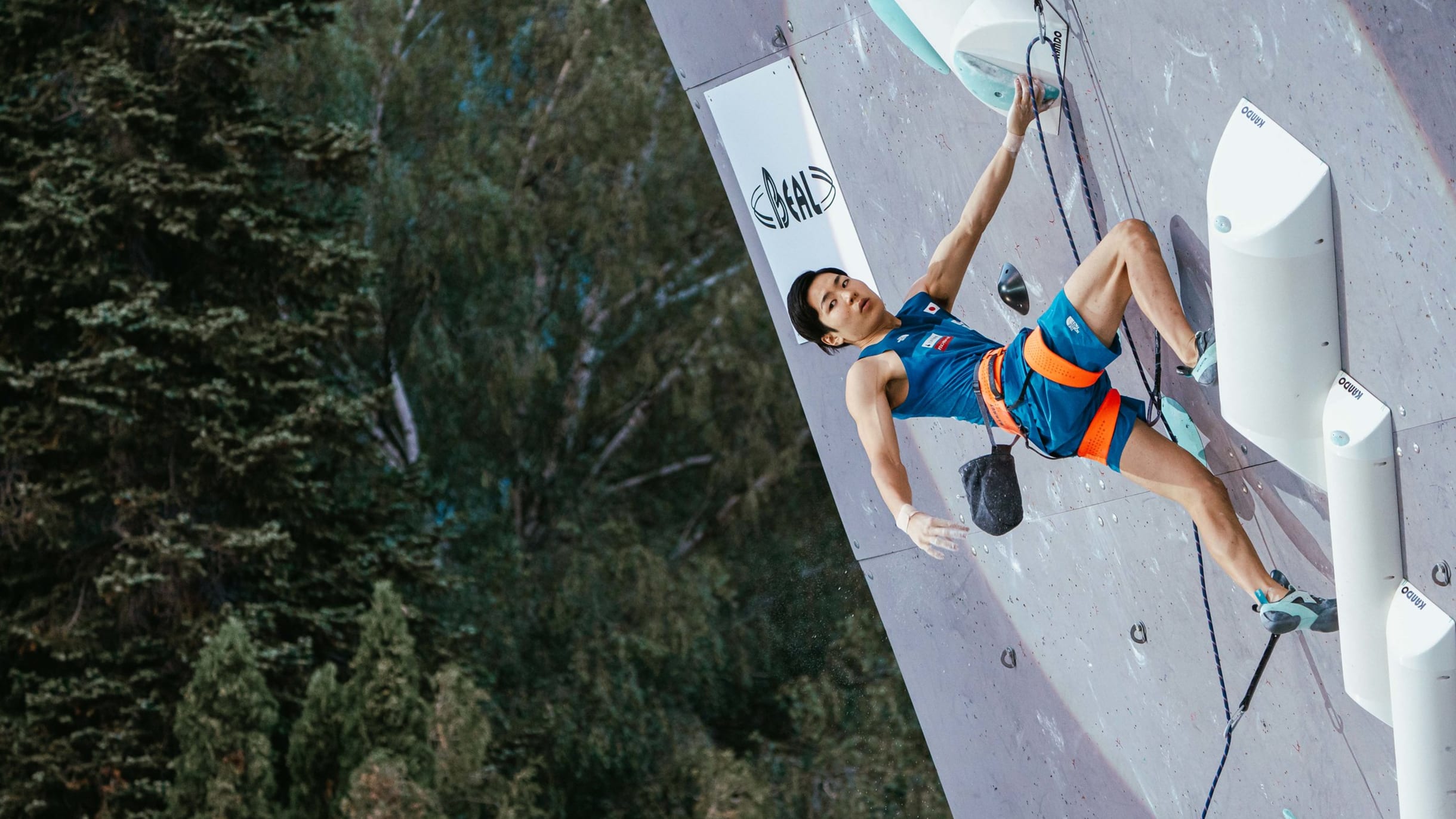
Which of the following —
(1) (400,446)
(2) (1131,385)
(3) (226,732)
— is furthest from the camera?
(1) (400,446)

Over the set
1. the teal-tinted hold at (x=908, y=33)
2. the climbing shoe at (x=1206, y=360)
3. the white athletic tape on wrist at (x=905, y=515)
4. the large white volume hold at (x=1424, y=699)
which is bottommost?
the large white volume hold at (x=1424, y=699)

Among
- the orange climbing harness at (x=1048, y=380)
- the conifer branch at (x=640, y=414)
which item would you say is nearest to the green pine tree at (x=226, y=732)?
the conifer branch at (x=640, y=414)

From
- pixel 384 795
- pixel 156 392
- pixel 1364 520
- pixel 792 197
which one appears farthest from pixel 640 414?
pixel 1364 520

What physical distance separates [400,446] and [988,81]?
1156cm

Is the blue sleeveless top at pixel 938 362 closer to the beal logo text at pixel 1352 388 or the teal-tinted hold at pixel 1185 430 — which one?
the teal-tinted hold at pixel 1185 430

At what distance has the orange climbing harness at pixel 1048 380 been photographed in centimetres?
355

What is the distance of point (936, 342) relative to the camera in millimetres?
3910

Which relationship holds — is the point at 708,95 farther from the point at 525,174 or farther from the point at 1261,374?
the point at 525,174

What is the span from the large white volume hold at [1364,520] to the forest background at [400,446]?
7.18m

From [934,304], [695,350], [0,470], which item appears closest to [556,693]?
[695,350]

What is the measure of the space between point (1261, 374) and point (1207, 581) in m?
0.81

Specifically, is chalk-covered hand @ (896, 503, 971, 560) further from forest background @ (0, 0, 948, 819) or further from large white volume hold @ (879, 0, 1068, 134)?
forest background @ (0, 0, 948, 819)

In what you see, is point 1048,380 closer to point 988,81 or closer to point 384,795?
point 988,81

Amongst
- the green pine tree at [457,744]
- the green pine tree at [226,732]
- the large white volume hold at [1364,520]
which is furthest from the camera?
the green pine tree at [457,744]
